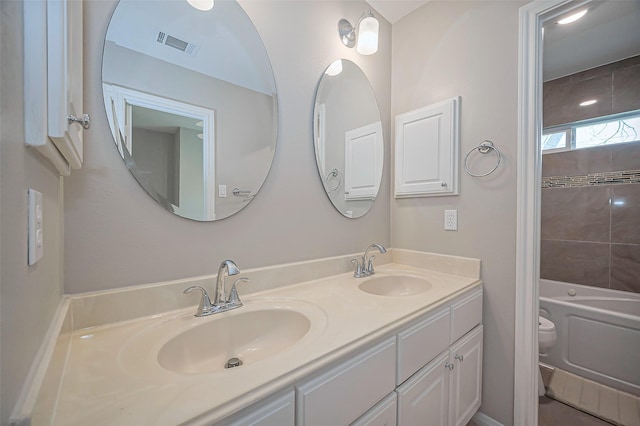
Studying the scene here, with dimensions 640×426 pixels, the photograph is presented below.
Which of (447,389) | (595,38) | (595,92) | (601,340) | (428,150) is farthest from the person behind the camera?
(595,92)

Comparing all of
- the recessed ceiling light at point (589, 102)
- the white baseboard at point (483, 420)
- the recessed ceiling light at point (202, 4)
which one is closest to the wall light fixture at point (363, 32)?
the recessed ceiling light at point (202, 4)

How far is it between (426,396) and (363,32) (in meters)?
1.77

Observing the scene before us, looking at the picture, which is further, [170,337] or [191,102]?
[191,102]

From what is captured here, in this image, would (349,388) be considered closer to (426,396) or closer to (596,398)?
(426,396)

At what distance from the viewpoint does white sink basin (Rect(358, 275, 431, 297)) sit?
54.3 inches

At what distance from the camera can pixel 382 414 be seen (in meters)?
0.81

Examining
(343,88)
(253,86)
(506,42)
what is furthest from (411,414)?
(506,42)

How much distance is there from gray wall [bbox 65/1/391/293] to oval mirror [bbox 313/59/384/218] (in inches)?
2.0

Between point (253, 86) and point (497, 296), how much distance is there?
1.55m

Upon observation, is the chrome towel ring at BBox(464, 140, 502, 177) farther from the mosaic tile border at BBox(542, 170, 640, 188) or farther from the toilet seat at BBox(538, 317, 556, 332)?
the mosaic tile border at BBox(542, 170, 640, 188)

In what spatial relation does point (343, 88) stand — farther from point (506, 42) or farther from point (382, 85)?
point (506, 42)

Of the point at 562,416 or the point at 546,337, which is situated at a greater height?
the point at 546,337

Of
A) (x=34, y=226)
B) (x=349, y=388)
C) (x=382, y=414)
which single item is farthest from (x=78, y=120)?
(x=382, y=414)

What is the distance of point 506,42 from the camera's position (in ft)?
4.26
